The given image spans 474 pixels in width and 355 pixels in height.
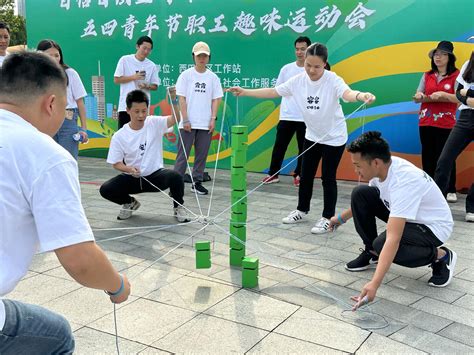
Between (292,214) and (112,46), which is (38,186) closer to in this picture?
(292,214)

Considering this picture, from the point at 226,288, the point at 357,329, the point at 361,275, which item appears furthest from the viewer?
Result: the point at 361,275

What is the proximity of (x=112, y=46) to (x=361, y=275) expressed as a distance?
6.23 metres

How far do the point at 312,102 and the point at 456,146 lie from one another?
5.19ft

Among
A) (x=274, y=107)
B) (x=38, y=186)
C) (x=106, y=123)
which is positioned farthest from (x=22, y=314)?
(x=106, y=123)

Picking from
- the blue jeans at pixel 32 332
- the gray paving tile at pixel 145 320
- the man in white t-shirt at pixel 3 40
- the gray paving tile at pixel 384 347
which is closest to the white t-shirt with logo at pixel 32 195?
the blue jeans at pixel 32 332

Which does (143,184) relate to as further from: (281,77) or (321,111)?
(281,77)

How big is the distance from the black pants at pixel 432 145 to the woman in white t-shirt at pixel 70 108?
356 centimetres

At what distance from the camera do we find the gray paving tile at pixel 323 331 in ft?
8.13

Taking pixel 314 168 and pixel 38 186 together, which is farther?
pixel 314 168

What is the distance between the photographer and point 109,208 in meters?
5.28

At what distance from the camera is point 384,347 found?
244 centimetres

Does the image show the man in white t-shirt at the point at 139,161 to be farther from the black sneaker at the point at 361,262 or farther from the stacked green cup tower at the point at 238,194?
the black sneaker at the point at 361,262

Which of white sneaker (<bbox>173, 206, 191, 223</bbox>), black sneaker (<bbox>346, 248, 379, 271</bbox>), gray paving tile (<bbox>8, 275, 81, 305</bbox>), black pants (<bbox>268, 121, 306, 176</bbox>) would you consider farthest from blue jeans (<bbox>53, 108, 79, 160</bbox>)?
black sneaker (<bbox>346, 248, 379, 271</bbox>)

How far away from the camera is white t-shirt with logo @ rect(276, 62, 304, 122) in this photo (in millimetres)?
6246
